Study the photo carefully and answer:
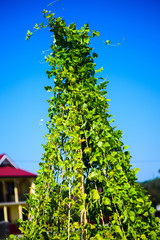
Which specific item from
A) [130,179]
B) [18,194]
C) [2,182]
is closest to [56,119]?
[130,179]

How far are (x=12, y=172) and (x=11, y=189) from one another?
2743 millimetres

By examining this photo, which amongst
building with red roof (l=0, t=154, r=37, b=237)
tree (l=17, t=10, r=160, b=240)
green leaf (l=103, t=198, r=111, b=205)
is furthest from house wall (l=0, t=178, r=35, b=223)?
green leaf (l=103, t=198, r=111, b=205)

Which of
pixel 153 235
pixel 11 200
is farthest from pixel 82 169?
pixel 11 200

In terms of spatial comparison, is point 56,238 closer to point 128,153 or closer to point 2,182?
point 128,153

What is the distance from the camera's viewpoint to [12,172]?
28.1 m

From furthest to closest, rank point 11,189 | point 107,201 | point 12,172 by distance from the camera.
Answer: point 11,189 → point 12,172 → point 107,201

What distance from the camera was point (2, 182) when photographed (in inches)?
1113

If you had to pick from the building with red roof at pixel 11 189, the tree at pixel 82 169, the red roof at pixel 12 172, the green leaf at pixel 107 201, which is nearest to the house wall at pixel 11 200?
the building with red roof at pixel 11 189

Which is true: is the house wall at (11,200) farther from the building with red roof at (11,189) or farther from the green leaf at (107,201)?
the green leaf at (107,201)

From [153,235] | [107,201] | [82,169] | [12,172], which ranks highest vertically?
[12,172]

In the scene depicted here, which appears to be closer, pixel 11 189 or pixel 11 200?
pixel 11 200

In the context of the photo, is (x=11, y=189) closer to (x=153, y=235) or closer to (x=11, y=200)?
(x=11, y=200)

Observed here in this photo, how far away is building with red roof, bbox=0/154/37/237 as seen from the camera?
27.7 metres

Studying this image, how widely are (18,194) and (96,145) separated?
29.3 meters
